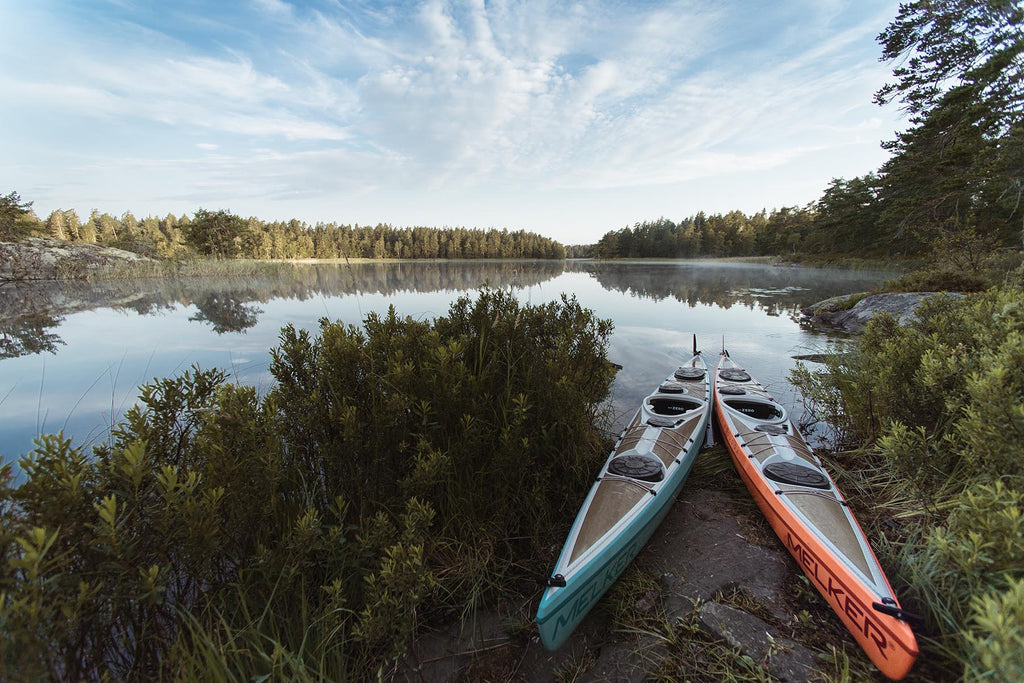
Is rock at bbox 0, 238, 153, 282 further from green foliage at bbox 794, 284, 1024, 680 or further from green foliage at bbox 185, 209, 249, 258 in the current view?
green foliage at bbox 794, 284, 1024, 680

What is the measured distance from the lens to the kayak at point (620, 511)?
2180 mm

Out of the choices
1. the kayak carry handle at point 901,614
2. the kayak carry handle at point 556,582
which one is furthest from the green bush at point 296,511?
the kayak carry handle at point 901,614

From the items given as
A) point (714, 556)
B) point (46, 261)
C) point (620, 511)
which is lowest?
point (714, 556)

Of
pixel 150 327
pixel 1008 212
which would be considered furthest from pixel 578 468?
pixel 1008 212

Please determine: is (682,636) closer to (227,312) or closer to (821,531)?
(821,531)

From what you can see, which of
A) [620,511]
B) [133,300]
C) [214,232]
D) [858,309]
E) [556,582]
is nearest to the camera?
[556,582]

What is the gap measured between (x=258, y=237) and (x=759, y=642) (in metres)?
62.2

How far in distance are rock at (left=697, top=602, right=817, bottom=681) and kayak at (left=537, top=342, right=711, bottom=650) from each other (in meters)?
0.63

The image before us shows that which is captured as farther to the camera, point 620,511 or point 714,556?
point 620,511

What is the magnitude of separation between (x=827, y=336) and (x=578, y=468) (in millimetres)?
11493

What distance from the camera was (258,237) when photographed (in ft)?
164

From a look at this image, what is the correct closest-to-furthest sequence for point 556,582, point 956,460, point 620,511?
1. point 556,582
2. point 620,511
3. point 956,460

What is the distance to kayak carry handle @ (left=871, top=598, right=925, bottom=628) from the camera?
1.74 m

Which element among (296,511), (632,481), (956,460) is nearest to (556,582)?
(632,481)
